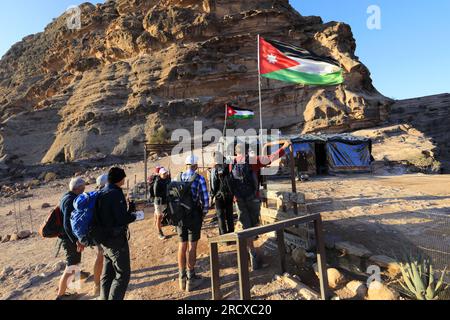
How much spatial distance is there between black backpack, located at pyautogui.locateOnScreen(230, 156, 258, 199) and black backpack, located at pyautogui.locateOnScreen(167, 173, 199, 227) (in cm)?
80

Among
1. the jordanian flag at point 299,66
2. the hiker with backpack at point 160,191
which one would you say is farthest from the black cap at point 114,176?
the jordanian flag at point 299,66

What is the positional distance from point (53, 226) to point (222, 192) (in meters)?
2.66

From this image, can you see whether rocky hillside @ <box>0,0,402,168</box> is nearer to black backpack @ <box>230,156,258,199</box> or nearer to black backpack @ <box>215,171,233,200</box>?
black backpack @ <box>230,156,258,199</box>

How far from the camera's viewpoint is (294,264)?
4.52 m

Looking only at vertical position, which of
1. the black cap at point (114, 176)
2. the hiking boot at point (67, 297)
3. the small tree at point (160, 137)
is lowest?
the hiking boot at point (67, 297)

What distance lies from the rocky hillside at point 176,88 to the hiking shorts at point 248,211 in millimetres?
26993

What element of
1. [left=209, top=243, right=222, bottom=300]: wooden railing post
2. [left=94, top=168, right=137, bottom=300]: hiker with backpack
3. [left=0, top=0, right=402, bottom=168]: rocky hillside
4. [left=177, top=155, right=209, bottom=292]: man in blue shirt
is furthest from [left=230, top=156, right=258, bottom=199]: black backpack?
[left=0, top=0, right=402, bottom=168]: rocky hillside

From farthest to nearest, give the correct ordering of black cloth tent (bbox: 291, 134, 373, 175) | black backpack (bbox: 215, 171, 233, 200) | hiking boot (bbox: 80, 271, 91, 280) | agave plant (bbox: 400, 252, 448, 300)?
black cloth tent (bbox: 291, 134, 373, 175)
hiking boot (bbox: 80, 271, 91, 280)
black backpack (bbox: 215, 171, 233, 200)
agave plant (bbox: 400, 252, 448, 300)

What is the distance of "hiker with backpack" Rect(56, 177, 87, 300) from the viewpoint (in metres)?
3.79

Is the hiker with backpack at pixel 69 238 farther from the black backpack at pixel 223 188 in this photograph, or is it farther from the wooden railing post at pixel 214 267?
the black backpack at pixel 223 188

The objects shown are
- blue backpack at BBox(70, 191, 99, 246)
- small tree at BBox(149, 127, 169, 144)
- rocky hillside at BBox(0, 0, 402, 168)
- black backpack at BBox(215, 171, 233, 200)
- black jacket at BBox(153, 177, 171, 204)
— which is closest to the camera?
blue backpack at BBox(70, 191, 99, 246)

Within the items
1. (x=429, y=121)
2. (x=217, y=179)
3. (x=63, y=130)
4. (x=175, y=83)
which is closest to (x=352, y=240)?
(x=217, y=179)

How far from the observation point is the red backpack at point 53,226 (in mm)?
3936

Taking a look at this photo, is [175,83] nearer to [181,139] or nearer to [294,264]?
[181,139]
